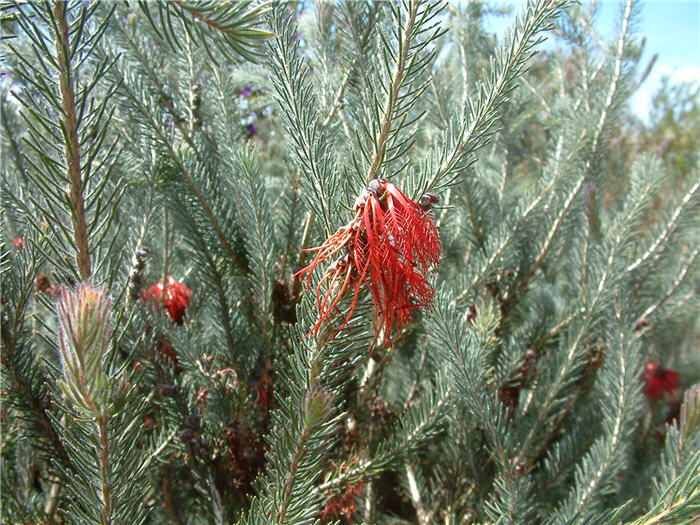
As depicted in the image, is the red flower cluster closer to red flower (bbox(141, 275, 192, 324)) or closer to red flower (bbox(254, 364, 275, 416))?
red flower (bbox(254, 364, 275, 416))

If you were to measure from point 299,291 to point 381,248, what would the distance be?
369mm

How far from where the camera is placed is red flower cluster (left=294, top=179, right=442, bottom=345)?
45cm

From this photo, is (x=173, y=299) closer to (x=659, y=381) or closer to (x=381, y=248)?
(x=381, y=248)

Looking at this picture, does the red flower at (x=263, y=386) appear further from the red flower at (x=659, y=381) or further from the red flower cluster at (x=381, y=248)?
the red flower at (x=659, y=381)

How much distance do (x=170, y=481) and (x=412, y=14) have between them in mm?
891

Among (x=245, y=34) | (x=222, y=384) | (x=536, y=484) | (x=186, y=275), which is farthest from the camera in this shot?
(x=186, y=275)

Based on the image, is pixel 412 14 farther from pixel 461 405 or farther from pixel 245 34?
pixel 461 405

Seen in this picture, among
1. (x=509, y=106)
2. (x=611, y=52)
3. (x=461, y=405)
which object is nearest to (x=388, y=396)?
(x=461, y=405)

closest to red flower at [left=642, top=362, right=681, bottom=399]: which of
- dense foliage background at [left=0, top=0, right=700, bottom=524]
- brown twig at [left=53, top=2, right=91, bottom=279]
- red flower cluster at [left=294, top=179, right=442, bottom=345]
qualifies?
dense foliage background at [left=0, top=0, right=700, bottom=524]

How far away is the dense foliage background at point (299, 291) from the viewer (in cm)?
49

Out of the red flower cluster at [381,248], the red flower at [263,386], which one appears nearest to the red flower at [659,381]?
the red flower at [263,386]

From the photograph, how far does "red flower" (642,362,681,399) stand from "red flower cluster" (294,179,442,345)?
5.14ft

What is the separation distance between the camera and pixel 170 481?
91cm

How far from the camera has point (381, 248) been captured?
1.51 ft
